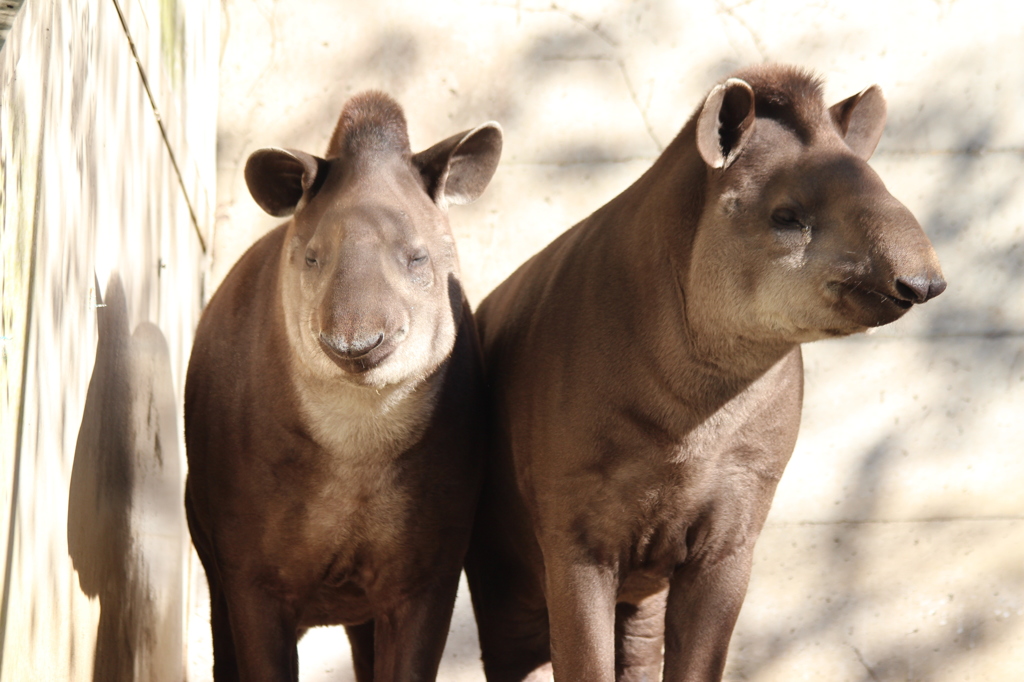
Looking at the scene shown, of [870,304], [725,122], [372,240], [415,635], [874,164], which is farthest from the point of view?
[874,164]

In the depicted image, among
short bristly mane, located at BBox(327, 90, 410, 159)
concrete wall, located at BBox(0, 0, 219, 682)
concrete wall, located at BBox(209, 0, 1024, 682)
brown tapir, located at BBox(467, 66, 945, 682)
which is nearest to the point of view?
concrete wall, located at BBox(0, 0, 219, 682)

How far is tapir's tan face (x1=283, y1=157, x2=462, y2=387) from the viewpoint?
324 cm

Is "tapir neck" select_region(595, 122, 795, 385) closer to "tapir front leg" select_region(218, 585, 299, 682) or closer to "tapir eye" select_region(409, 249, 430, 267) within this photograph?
"tapir eye" select_region(409, 249, 430, 267)

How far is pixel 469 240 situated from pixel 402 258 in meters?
2.73

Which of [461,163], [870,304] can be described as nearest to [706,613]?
[870,304]

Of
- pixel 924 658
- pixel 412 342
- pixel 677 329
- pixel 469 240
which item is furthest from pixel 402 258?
pixel 924 658

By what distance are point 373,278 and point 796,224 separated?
1.18 metres

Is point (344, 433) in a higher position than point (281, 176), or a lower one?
lower

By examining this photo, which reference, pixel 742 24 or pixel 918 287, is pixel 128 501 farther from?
pixel 742 24

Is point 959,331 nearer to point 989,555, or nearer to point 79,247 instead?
point 989,555

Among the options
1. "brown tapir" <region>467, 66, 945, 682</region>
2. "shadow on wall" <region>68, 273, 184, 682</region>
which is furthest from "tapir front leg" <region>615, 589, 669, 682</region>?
"shadow on wall" <region>68, 273, 184, 682</region>

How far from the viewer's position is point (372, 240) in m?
3.43

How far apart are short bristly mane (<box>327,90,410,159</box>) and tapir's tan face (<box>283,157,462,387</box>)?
66 millimetres

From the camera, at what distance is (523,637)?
4.64 m
